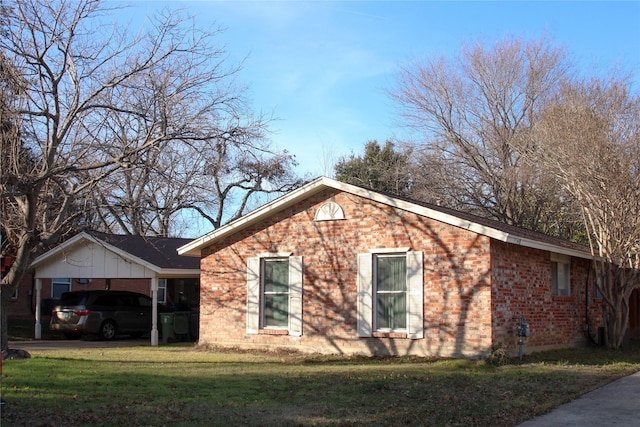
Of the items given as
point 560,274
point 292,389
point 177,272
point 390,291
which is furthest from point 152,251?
point 292,389

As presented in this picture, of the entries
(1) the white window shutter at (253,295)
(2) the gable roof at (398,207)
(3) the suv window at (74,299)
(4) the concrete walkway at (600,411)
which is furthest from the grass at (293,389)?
(3) the suv window at (74,299)

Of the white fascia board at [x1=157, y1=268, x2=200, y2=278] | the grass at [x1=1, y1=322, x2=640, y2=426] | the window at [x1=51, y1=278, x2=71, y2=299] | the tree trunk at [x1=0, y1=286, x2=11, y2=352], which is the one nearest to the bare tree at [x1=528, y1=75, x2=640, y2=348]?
the grass at [x1=1, y1=322, x2=640, y2=426]

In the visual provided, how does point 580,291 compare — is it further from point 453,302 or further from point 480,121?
point 480,121

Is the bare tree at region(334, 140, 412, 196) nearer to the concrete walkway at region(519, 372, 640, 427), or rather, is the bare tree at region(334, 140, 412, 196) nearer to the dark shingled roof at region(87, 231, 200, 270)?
the dark shingled roof at region(87, 231, 200, 270)

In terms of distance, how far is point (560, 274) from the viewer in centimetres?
1853

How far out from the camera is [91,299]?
23.1m

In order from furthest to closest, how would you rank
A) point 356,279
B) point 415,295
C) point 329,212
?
1. point 329,212
2. point 356,279
3. point 415,295

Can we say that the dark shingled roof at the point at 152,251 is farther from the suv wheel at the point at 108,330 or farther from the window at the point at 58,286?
the window at the point at 58,286

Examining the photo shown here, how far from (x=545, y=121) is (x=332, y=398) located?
12771 millimetres

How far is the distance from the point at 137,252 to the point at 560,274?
501 inches

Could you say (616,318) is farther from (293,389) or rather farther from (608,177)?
(293,389)

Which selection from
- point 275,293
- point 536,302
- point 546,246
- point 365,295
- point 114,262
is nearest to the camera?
point 546,246

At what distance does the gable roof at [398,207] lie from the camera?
14906mm

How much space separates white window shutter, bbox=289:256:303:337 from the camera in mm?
17500
